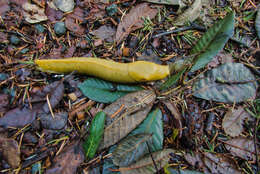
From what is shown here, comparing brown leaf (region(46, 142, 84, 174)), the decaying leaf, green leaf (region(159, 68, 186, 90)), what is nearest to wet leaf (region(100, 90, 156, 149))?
green leaf (region(159, 68, 186, 90))

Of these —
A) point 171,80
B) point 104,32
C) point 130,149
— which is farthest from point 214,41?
point 130,149

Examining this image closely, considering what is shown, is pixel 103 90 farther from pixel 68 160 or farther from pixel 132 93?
pixel 68 160

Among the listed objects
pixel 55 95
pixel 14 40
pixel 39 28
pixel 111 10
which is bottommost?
pixel 55 95

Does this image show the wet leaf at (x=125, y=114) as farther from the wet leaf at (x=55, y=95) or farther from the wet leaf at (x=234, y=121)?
the wet leaf at (x=234, y=121)

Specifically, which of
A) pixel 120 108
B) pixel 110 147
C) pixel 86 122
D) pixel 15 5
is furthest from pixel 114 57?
pixel 15 5

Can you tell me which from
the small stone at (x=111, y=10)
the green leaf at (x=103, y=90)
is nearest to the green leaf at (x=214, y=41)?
the green leaf at (x=103, y=90)
